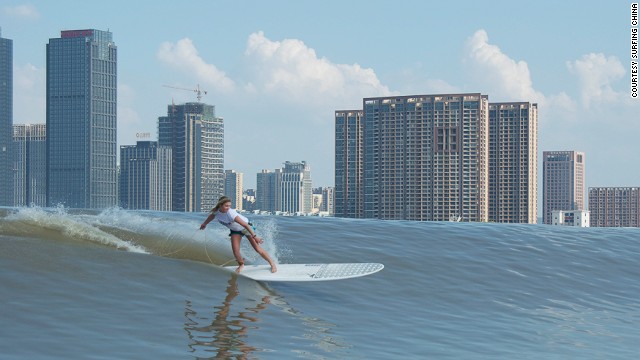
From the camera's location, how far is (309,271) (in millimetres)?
19891

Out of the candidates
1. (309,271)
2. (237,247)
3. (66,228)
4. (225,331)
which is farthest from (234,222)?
(66,228)

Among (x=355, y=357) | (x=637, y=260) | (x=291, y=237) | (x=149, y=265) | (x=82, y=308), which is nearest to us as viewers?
(x=355, y=357)

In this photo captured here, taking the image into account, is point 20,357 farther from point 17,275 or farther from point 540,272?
point 540,272

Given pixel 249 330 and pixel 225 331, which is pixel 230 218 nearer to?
pixel 249 330

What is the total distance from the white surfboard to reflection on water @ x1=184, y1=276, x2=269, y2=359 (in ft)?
5.10

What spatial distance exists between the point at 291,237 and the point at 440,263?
5095 millimetres

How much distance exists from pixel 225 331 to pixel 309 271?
16.7 ft

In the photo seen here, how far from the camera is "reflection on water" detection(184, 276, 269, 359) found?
44.9 ft

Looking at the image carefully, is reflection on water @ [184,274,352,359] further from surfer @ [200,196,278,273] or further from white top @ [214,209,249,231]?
white top @ [214,209,249,231]

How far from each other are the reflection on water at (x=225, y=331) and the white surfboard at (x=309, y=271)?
1.55 metres

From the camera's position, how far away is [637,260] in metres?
29.3

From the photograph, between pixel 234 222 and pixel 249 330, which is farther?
pixel 234 222

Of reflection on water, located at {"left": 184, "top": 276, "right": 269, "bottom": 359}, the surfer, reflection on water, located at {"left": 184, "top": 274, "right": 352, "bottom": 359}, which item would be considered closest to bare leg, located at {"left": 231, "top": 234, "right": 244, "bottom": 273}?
the surfer

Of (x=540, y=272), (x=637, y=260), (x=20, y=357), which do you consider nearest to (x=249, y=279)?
(x=20, y=357)
